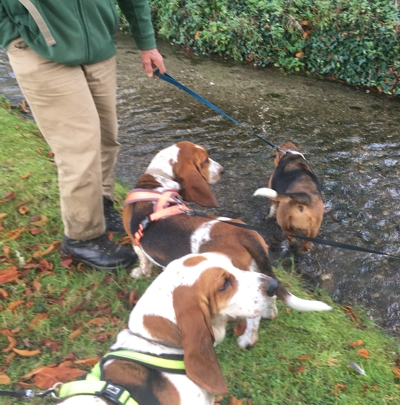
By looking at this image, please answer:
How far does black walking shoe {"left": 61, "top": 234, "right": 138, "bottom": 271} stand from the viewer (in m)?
3.33

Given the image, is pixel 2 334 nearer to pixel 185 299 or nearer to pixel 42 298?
pixel 42 298

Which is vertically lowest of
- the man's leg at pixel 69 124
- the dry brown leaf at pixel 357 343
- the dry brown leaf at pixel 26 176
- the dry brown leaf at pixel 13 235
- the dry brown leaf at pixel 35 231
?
the dry brown leaf at pixel 357 343

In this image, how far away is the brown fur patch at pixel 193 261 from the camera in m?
2.11

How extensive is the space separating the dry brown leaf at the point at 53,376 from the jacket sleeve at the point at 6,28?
223 centimetres

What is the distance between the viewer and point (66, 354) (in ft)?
8.93

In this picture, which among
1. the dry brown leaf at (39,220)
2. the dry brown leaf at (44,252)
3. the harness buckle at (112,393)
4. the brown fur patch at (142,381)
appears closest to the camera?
the harness buckle at (112,393)

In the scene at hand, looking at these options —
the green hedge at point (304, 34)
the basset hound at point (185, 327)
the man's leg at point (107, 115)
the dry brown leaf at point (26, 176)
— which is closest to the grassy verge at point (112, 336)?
the dry brown leaf at point (26, 176)

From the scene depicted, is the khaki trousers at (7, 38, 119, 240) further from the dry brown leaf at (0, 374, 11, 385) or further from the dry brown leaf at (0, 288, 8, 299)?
the dry brown leaf at (0, 374, 11, 385)

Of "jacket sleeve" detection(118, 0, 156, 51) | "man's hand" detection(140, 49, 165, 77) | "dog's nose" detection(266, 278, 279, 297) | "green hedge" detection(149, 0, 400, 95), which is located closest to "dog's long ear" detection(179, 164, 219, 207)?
"man's hand" detection(140, 49, 165, 77)

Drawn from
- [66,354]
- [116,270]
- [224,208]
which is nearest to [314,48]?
[224,208]

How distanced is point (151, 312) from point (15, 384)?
1.24 metres

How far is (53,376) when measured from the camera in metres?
2.51

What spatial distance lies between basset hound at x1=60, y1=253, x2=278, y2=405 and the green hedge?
8432mm

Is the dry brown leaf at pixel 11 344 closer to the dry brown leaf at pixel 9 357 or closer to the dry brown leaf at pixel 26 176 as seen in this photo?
the dry brown leaf at pixel 9 357
